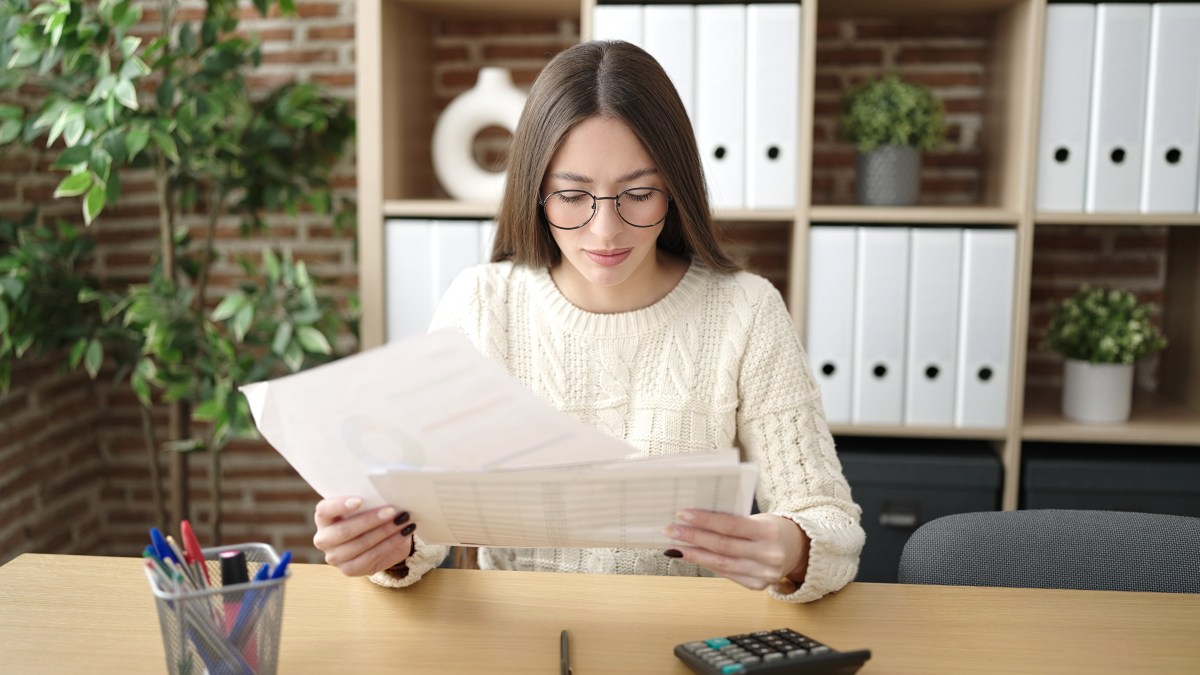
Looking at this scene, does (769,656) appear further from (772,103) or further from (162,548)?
(772,103)

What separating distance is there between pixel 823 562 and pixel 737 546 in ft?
0.43

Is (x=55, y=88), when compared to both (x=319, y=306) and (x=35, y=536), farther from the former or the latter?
(x=35, y=536)

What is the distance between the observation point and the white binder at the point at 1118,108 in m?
2.07

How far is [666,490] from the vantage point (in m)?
0.89

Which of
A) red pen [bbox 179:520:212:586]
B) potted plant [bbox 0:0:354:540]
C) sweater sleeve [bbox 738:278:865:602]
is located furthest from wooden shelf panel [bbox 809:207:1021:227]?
red pen [bbox 179:520:212:586]

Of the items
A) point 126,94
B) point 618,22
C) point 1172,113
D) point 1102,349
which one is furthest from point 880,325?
point 126,94

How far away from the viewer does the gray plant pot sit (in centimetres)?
225

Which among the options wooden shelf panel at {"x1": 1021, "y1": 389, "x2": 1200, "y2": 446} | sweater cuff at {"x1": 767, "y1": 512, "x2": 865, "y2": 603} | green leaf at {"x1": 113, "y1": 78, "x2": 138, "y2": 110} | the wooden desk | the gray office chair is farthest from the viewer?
wooden shelf panel at {"x1": 1021, "y1": 389, "x2": 1200, "y2": 446}

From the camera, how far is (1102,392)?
7.27ft

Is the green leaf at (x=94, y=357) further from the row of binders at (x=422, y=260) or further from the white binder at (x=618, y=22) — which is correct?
the white binder at (x=618, y=22)

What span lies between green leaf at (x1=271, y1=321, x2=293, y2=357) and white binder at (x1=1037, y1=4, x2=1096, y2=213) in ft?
5.09

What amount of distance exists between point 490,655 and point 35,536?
199cm

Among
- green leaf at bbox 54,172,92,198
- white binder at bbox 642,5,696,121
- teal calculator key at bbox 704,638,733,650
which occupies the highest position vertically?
white binder at bbox 642,5,696,121

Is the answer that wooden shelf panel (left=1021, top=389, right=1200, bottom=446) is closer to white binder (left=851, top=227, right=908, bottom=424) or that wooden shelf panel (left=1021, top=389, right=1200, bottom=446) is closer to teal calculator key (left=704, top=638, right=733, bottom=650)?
white binder (left=851, top=227, right=908, bottom=424)
